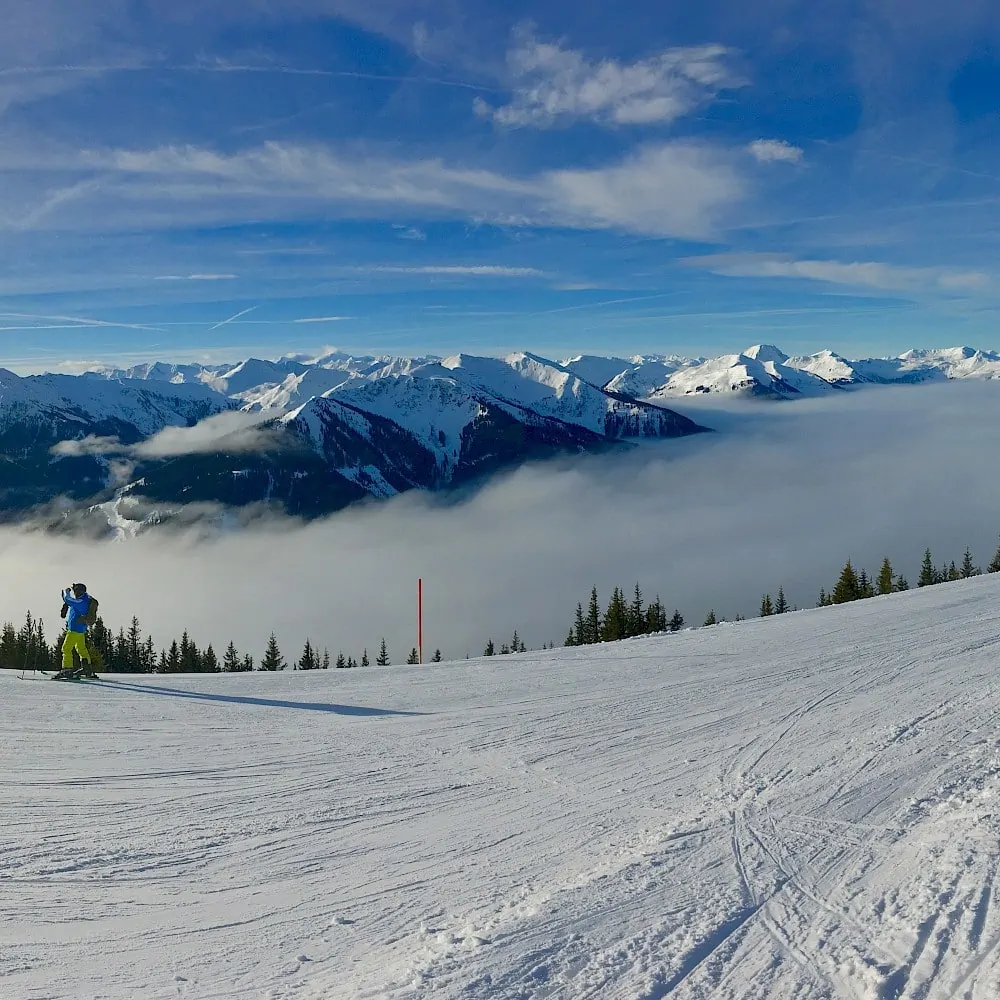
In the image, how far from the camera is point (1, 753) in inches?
283

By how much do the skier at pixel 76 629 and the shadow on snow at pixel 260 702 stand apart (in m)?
1.03

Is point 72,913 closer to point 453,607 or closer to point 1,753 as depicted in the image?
point 1,753

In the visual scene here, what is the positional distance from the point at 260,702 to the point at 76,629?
4.41m

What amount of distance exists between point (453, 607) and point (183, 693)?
183754 millimetres

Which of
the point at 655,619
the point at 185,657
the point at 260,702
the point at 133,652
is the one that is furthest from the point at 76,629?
the point at 133,652

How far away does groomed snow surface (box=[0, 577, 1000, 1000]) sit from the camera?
364cm

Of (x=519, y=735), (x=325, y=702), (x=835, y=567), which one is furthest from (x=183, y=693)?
(x=835, y=567)

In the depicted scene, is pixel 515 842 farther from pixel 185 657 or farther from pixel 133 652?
pixel 133 652

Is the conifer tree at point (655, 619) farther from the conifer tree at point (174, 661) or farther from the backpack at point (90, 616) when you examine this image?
the backpack at point (90, 616)

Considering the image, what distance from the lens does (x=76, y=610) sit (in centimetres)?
1170

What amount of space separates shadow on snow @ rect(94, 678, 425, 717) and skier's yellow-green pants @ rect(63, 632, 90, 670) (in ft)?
3.32

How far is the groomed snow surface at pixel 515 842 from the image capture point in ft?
11.9

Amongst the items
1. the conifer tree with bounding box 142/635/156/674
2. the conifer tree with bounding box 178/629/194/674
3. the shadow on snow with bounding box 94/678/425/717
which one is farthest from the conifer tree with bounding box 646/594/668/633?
the conifer tree with bounding box 142/635/156/674

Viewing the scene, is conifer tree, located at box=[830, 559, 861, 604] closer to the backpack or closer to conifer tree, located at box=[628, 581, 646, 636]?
conifer tree, located at box=[628, 581, 646, 636]
